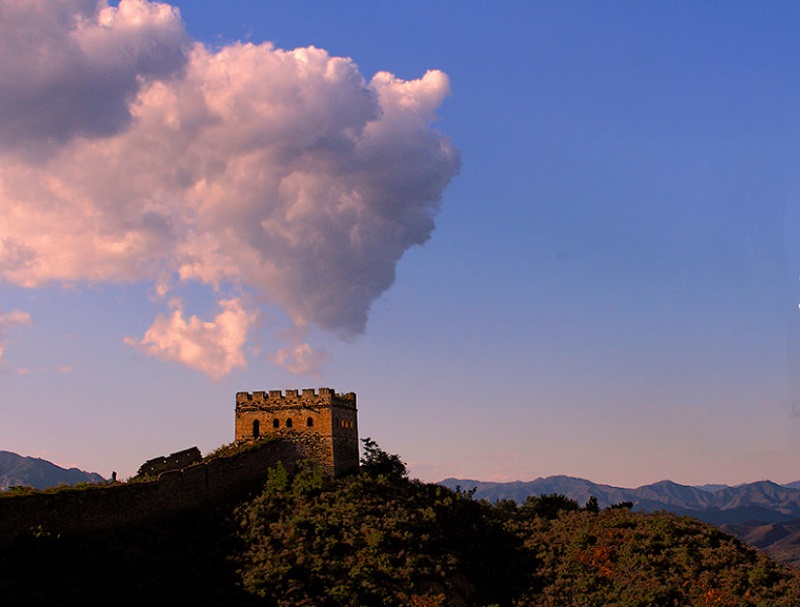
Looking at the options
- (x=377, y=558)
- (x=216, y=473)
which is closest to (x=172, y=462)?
(x=216, y=473)

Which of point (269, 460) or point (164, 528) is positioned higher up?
point (269, 460)

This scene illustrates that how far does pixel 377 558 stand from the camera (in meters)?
46.8

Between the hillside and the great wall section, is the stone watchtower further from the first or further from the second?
the hillside

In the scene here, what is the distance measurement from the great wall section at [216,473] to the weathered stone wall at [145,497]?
5 centimetres

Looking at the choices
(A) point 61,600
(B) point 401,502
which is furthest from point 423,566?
(A) point 61,600

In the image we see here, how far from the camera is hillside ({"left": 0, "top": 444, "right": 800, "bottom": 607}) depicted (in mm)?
42688

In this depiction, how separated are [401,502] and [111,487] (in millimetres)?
17447

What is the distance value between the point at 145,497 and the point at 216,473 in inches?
230

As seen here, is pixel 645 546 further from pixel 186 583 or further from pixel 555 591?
pixel 186 583

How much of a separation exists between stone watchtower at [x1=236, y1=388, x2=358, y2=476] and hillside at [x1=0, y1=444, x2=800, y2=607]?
2072mm

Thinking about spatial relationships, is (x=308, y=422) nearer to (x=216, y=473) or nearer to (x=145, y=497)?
(x=216, y=473)

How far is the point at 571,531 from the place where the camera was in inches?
2140

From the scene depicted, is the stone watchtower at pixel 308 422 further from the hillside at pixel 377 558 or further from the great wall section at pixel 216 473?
the hillside at pixel 377 558

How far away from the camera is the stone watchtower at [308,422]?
2304 inches
